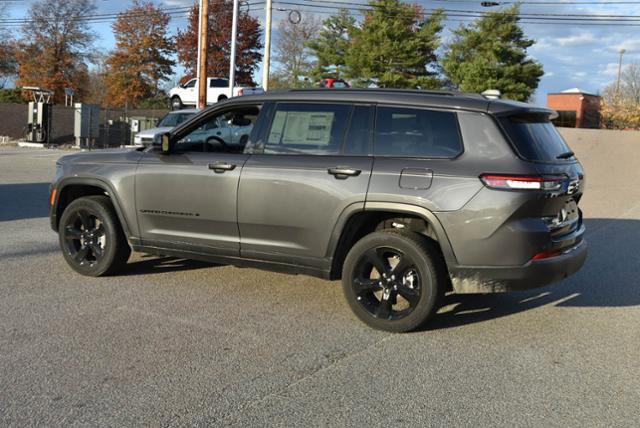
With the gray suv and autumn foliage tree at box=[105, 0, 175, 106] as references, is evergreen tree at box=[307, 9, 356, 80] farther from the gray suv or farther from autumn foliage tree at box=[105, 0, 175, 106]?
the gray suv

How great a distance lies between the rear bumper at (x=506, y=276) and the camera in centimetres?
482

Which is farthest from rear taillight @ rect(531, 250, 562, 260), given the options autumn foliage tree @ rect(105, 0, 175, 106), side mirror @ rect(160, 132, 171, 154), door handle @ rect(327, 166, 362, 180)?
autumn foliage tree @ rect(105, 0, 175, 106)

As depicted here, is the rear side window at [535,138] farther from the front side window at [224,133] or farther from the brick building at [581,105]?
the brick building at [581,105]

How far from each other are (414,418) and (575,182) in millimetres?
2570

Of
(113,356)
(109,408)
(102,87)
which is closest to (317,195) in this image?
(113,356)

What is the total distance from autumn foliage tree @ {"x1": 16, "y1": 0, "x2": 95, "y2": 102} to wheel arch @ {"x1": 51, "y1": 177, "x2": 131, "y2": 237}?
1907 inches

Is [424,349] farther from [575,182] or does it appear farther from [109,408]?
[109,408]

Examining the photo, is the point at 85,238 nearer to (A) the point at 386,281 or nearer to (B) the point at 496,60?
(A) the point at 386,281

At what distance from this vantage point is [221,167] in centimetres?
570

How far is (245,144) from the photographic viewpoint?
582 cm

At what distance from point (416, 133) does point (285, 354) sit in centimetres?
195

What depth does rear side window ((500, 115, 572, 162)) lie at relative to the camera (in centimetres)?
487

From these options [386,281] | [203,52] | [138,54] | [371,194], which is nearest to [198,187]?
[371,194]

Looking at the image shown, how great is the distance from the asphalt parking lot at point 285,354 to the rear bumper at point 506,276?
43 cm
